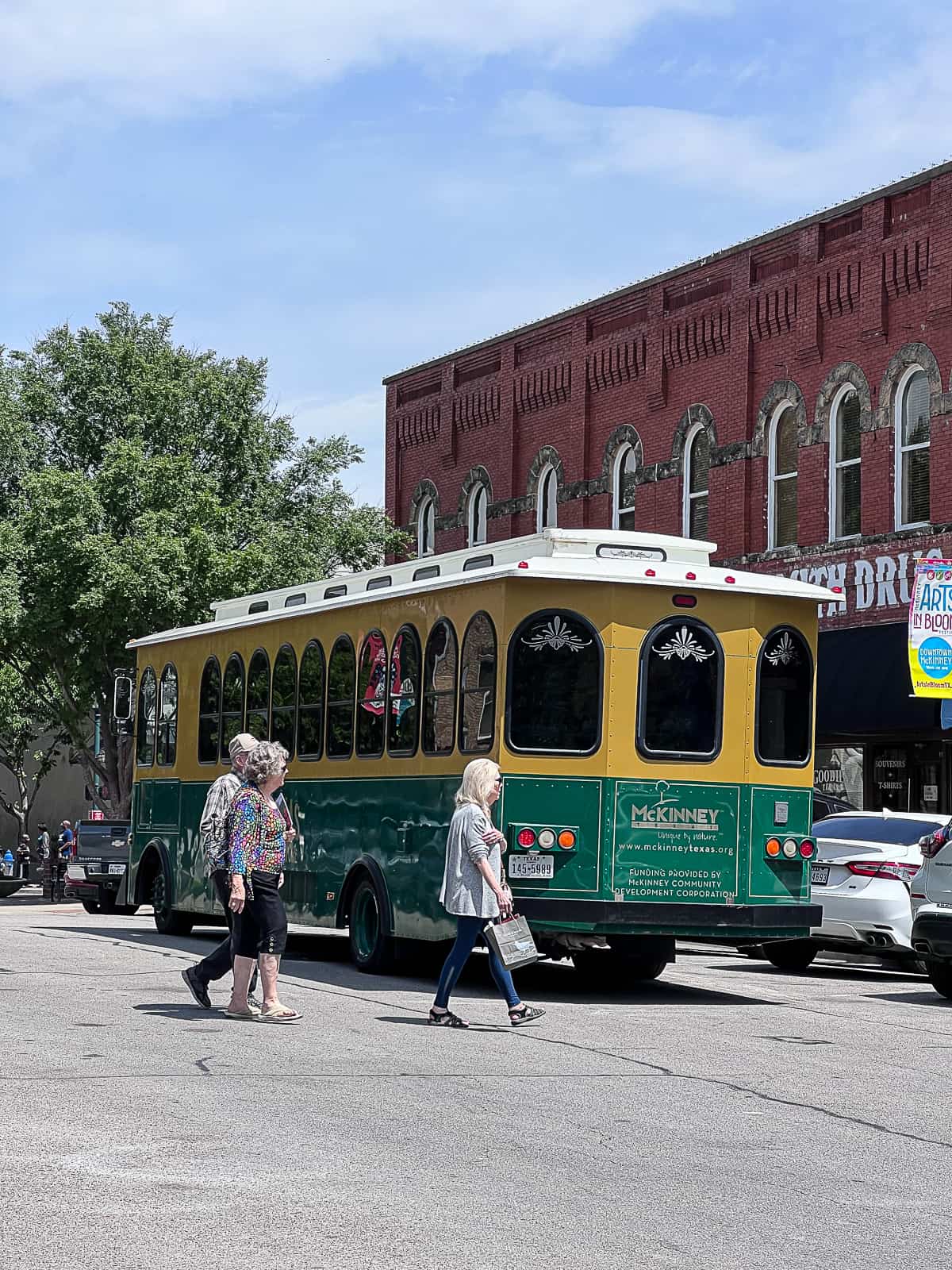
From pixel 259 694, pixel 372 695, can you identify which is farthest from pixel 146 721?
pixel 372 695

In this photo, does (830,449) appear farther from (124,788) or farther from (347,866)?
(124,788)

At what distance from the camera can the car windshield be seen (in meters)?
18.0

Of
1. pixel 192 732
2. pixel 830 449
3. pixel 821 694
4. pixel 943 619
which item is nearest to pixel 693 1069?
pixel 192 732

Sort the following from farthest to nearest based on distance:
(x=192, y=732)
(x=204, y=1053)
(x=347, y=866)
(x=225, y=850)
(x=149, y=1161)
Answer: (x=192, y=732)
(x=347, y=866)
(x=225, y=850)
(x=204, y=1053)
(x=149, y=1161)

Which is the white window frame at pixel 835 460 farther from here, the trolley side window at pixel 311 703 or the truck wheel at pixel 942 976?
the truck wheel at pixel 942 976

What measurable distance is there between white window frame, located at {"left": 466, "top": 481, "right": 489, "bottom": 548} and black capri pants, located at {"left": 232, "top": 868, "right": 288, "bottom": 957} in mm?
24485

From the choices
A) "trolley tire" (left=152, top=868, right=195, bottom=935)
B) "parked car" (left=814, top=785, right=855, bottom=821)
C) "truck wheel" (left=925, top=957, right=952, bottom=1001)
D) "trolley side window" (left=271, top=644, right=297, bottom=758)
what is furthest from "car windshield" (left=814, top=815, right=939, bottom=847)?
"trolley tire" (left=152, top=868, right=195, bottom=935)

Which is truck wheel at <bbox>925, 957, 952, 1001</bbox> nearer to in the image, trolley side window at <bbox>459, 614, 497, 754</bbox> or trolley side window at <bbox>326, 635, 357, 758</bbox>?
trolley side window at <bbox>459, 614, 497, 754</bbox>

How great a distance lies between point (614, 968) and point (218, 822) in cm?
500

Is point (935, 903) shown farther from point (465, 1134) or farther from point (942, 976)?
point (465, 1134)

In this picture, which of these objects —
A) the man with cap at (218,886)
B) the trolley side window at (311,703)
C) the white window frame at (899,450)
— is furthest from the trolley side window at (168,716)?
the white window frame at (899,450)

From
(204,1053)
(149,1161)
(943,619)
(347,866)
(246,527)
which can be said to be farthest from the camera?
(246,527)

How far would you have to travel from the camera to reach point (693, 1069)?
10.7m

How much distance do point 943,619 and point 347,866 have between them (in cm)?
1058
